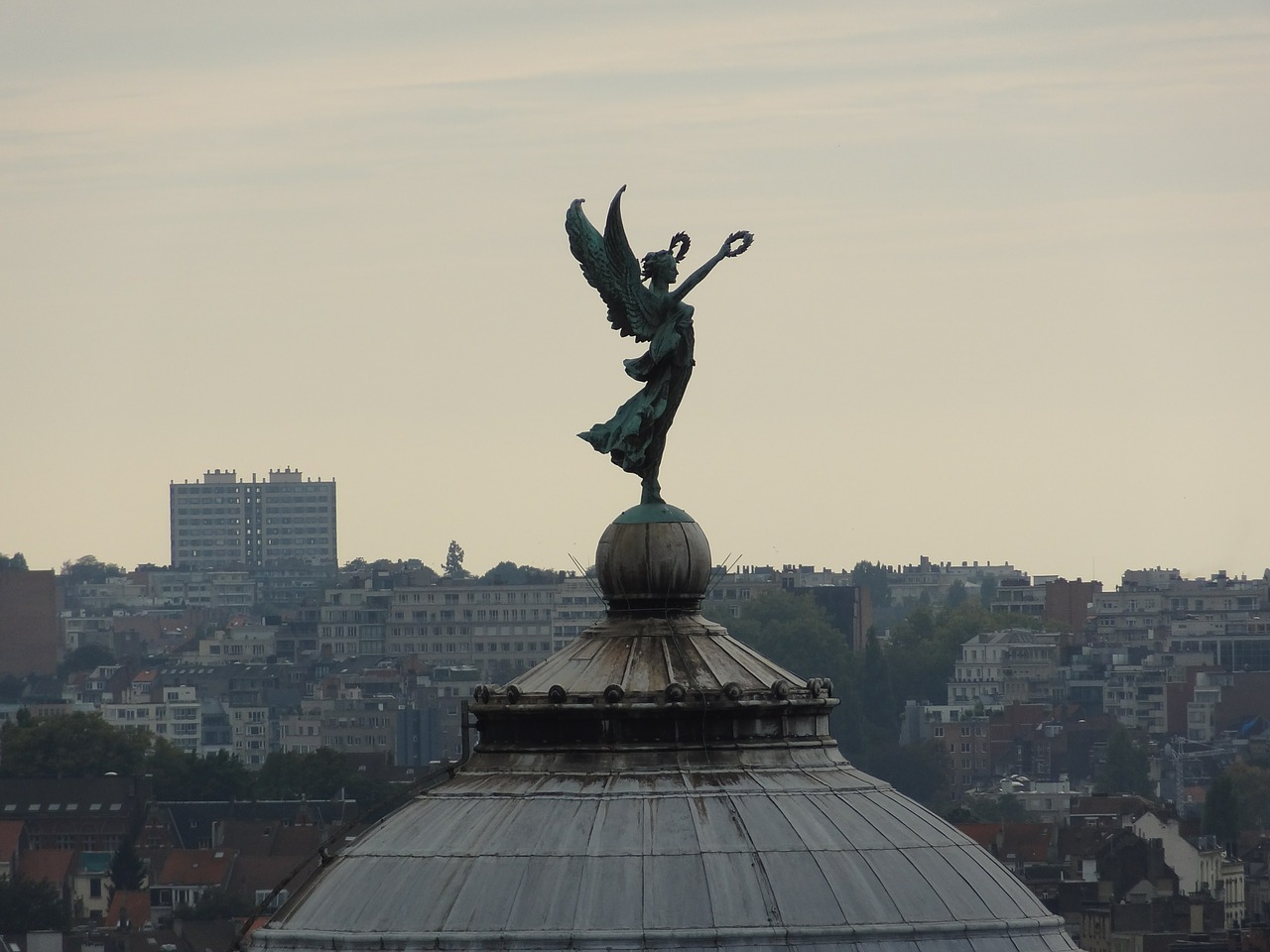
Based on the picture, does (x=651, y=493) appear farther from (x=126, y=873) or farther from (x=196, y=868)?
(x=126, y=873)

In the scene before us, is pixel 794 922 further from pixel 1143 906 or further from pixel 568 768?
pixel 1143 906

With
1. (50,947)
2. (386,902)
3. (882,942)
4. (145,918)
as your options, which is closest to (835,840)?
(882,942)

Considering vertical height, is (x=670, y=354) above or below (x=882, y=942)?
above

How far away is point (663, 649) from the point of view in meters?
16.4

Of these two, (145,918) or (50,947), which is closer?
(50,947)

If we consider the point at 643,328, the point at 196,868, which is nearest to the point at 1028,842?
the point at 196,868

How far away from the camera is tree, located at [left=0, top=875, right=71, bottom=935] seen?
167125mm

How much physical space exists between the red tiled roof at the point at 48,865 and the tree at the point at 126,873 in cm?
204

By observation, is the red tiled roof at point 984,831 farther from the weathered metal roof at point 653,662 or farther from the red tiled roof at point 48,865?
the weathered metal roof at point 653,662

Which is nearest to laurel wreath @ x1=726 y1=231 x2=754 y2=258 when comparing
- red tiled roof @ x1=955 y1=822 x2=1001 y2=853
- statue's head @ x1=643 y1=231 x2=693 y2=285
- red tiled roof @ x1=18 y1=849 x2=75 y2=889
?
statue's head @ x1=643 y1=231 x2=693 y2=285

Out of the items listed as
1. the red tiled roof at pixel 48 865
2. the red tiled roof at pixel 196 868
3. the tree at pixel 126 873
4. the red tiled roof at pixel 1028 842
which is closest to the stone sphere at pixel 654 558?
the red tiled roof at pixel 1028 842

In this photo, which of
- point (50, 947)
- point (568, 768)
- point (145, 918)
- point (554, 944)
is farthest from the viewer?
point (145, 918)

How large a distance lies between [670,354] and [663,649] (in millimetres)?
1150

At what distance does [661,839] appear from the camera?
50.5 ft
